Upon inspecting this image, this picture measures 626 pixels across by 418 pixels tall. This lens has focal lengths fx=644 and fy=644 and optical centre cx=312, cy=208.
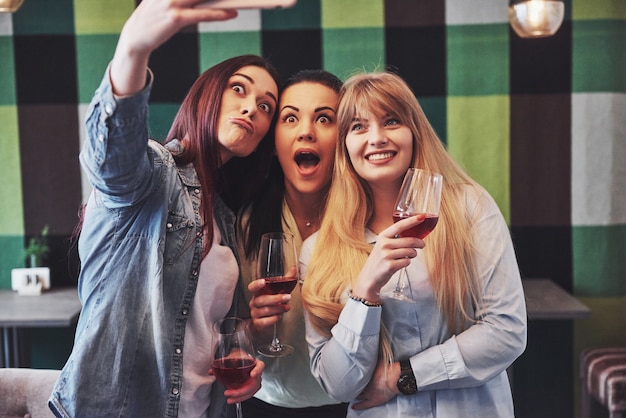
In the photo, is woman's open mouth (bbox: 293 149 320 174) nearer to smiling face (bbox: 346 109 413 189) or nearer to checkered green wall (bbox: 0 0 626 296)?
smiling face (bbox: 346 109 413 189)

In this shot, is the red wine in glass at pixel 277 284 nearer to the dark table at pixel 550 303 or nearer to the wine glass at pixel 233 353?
the wine glass at pixel 233 353

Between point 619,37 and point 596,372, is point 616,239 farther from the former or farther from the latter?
point 619,37

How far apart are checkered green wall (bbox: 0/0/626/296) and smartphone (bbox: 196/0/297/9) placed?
98.6 inches

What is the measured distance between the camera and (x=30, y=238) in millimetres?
3758

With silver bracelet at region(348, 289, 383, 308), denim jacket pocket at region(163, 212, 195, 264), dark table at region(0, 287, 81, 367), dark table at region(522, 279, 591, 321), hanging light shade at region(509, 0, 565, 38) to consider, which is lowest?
dark table at region(0, 287, 81, 367)

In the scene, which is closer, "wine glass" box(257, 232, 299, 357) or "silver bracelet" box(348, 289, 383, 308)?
"silver bracelet" box(348, 289, 383, 308)

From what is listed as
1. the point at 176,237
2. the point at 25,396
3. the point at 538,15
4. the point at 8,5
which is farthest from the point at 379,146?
the point at 8,5

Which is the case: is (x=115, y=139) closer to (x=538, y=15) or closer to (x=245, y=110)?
(x=245, y=110)

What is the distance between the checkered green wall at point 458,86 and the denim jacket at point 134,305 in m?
2.14

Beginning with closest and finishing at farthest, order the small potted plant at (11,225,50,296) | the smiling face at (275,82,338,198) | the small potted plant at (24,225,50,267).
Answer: the smiling face at (275,82,338,198), the small potted plant at (11,225,50,296), the small potted plant at (24,225,50,267)

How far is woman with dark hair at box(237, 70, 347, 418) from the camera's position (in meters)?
2.09

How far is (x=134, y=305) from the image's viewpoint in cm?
159

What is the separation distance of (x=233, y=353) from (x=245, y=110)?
2.35ft

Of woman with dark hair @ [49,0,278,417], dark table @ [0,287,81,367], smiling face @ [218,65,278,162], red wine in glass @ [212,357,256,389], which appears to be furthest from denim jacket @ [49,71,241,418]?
dark table @ [0,287,81,367]
